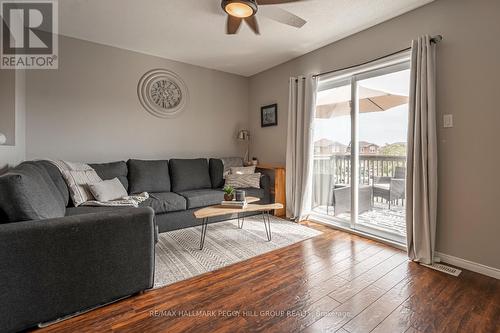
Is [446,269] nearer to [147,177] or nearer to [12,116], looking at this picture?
[147,177]

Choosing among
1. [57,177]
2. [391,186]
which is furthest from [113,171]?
[391,186]

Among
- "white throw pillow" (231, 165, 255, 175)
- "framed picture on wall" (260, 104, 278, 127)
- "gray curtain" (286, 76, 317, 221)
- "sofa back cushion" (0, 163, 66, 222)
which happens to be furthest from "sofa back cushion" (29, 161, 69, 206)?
"framed picture on wall" (260, 104, 278, 127)

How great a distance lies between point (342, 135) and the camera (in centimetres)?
337

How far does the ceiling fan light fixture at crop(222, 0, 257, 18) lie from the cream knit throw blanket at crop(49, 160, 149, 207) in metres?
2.15

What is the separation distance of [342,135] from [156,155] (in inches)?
114

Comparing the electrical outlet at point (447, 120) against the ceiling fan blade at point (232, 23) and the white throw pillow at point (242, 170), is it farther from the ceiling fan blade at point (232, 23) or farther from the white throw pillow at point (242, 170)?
the white throw pillow at point (242, 170)

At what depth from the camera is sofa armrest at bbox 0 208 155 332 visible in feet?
4.33

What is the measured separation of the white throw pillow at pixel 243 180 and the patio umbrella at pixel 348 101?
1.39m

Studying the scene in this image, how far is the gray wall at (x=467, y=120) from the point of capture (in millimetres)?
2020

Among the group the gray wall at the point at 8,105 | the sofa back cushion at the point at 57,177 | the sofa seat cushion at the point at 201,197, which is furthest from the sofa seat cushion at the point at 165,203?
the gray wall at the point at 8,105

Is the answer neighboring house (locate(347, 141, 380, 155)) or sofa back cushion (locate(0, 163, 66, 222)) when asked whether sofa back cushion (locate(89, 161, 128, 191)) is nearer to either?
sofa back cushion (locate(0, 163, 66, 222))

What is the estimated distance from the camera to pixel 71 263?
4.84 ft

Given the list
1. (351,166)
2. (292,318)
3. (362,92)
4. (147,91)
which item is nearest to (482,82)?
(362,92)

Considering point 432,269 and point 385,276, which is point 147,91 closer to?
point 385,276
